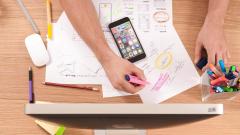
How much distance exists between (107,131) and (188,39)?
1.16 feet

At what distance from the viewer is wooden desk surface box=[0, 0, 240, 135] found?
3.00 ft

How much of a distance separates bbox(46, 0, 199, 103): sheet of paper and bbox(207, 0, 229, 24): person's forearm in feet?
0.37

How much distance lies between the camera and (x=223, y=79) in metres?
0.82

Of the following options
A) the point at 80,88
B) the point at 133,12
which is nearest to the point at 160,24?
the point at 133,12

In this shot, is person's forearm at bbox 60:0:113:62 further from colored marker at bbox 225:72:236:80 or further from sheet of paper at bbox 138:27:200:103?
colored marker at bbox 225:72:236:80

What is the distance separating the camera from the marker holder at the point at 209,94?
0.87 m

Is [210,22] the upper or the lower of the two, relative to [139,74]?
upper

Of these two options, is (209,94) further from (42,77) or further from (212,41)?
(42,77)

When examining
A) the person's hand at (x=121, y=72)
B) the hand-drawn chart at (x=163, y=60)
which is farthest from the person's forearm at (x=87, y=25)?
the hand-drawn chart at (x=163, y=60)

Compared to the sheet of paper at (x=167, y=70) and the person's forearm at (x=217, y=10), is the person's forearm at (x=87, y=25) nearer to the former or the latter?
the sheet of paper at (x=167, y=70)

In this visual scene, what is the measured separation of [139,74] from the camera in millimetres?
912

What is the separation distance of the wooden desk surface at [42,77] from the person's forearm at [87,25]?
0.07 metres

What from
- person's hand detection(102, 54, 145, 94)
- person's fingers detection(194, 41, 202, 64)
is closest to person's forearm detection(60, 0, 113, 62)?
person's hand detection(102, 54, 145, 94)

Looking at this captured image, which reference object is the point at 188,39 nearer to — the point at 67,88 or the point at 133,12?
the point at 133,12
